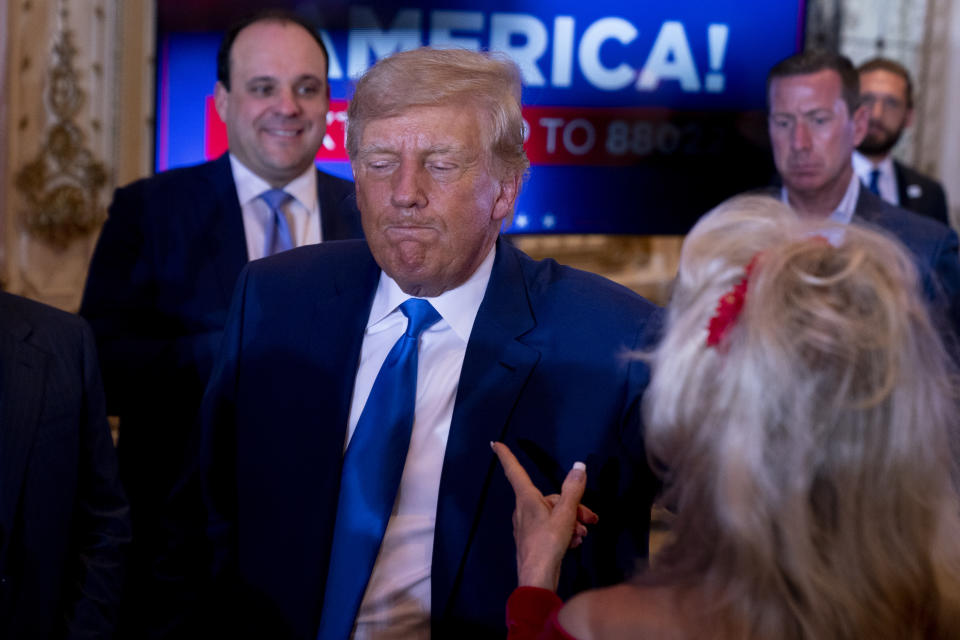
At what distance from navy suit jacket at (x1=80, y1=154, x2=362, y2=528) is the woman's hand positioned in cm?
110

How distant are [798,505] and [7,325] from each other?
1.31 meters

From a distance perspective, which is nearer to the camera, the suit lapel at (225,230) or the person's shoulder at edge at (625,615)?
the person's shoulder at edge at (625,615)

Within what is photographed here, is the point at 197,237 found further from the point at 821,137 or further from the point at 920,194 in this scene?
the point at 920,194

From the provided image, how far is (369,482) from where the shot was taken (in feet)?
5.26

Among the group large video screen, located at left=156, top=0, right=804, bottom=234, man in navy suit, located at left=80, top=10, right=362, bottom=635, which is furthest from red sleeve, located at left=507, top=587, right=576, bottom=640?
large video screen, located at left=156, top=0, right=804, bottom=234

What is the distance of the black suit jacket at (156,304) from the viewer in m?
2.43

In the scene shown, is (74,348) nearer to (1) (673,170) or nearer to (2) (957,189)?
(1) (673,170)

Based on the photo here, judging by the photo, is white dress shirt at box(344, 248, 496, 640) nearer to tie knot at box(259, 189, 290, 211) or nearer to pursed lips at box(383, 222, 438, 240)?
pursed lips at box(383, 222, 438, 240)

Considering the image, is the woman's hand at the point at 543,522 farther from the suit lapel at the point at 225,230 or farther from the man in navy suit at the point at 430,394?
the suit lapel at the point at 225,230

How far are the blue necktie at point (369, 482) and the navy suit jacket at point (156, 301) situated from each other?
0.86m

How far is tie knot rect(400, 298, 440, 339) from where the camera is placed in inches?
66.1

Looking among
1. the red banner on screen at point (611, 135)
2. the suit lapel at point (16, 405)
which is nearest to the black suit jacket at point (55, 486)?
the suit lapel at point (16, 405)

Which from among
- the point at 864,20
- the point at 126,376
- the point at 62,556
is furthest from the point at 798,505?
the point at 864,20

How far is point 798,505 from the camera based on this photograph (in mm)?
1101
